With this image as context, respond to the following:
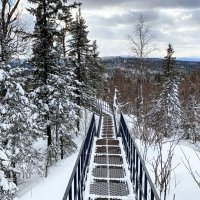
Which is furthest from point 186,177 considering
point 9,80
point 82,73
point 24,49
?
point 82,73

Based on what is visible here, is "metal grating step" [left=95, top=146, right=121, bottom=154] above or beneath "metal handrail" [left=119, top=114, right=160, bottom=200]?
beneath

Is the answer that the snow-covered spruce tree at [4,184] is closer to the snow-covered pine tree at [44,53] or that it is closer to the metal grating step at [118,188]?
the metal grating step at [118,188]

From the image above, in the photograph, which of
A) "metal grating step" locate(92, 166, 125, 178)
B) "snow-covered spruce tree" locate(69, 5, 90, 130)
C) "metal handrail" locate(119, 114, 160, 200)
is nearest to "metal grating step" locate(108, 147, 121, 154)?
"metal grating step" locate(92, 166, 125, 178)

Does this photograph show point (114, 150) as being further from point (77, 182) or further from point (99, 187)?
point (77, 182)

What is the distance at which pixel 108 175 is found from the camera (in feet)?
38.5

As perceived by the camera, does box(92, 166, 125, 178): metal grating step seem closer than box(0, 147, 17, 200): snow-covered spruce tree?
Yes

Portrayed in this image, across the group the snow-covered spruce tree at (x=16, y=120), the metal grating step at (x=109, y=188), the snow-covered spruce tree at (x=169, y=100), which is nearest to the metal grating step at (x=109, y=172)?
the metal grating step at (x=109, y=188)

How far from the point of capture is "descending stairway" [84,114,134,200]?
33.1 feet

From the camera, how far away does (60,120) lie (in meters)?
25.6

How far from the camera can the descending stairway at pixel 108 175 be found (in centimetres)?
1009

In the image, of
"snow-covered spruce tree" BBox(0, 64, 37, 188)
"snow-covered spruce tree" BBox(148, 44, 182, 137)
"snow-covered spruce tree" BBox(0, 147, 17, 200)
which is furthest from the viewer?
"snow-covered spruce tree" BBox(148, 44, 182, 137)

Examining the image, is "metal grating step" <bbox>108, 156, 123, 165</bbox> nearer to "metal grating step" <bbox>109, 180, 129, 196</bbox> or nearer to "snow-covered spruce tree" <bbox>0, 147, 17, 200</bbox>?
"metal grating step" <bbox>109, 180, 129, 196</bbox>

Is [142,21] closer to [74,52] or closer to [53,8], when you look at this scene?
[74,52]

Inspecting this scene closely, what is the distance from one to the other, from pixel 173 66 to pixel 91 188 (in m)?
35.4
